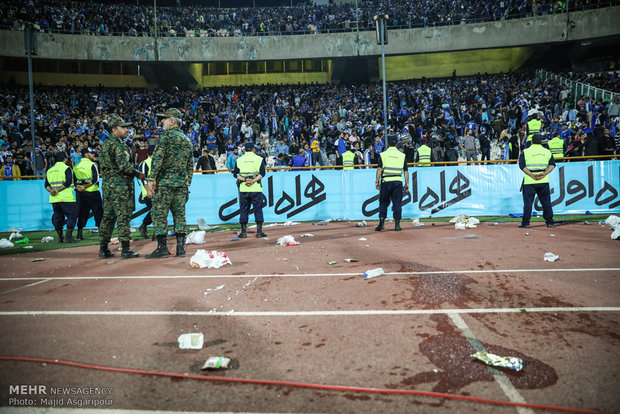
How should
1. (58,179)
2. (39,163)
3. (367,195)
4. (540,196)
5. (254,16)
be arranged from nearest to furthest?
1. (540,196)
2. (58,179)
3. (367,195)
4. (39,163)
5. (254,16)

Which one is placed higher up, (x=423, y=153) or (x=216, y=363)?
(x=423, y=153)

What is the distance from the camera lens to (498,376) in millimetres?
2578

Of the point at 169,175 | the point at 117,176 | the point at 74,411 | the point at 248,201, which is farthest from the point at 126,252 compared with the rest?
the point at 74,411

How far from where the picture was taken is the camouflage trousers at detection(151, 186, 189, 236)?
643 cm

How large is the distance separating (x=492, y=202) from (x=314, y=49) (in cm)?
2386

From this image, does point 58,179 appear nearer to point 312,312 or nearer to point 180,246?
point 180,246

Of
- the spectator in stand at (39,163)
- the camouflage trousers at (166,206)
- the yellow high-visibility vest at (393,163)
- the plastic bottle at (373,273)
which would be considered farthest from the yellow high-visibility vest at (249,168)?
the spectator in stand at (39,163)

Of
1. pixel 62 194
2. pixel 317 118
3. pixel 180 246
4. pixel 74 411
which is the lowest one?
pixel 74 411

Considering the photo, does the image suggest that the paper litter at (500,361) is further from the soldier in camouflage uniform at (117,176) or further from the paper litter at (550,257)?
the soldier in camouflage uniform at (117,176)

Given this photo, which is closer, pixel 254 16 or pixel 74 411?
pixel 74 411

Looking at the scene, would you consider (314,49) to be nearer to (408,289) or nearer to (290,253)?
(290,253)

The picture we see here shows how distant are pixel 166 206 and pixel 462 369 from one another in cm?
500

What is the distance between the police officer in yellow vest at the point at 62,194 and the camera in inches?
374

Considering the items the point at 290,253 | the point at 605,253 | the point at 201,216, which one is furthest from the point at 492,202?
the point at 201,216
